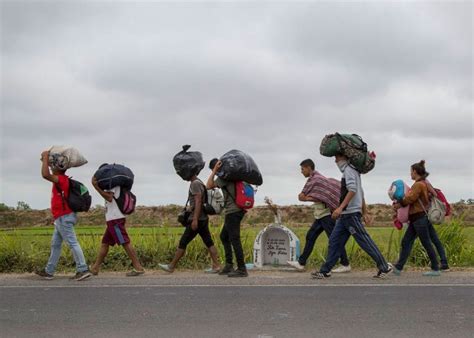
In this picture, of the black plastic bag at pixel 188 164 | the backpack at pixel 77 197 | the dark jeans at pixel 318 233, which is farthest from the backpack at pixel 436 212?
the backpack at pixel 77 197

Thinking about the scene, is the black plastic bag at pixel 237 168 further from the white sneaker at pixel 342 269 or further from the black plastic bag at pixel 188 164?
the white sneaker at pixel 342 269

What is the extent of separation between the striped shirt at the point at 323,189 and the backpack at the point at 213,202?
1.33 metres

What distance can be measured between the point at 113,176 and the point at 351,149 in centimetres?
350

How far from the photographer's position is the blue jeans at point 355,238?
30.2 feet

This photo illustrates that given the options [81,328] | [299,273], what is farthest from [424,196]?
[81,328]

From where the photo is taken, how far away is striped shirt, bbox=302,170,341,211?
1009 cm

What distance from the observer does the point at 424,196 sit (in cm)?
991

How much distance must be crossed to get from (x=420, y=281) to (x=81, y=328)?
193 inches

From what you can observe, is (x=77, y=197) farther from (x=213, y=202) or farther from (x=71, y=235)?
(x=213, y=202)

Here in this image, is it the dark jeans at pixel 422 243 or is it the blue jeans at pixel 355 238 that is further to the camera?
the dark jeans at pixel 422 243

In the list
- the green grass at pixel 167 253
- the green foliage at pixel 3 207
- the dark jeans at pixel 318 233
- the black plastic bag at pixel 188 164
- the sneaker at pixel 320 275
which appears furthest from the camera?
the green foliage at pixel 3 207

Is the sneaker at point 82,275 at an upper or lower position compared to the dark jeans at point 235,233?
lower

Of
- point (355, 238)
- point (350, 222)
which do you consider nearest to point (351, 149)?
point (350, 222)

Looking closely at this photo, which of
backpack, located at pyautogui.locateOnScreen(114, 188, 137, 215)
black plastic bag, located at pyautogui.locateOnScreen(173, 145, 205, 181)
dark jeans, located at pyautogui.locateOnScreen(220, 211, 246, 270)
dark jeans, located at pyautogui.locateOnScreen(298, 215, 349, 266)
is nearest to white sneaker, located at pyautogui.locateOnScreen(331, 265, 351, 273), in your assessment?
dark jeans, located at pyautogui.locateOnScreen(298, 215, 349, 266)
